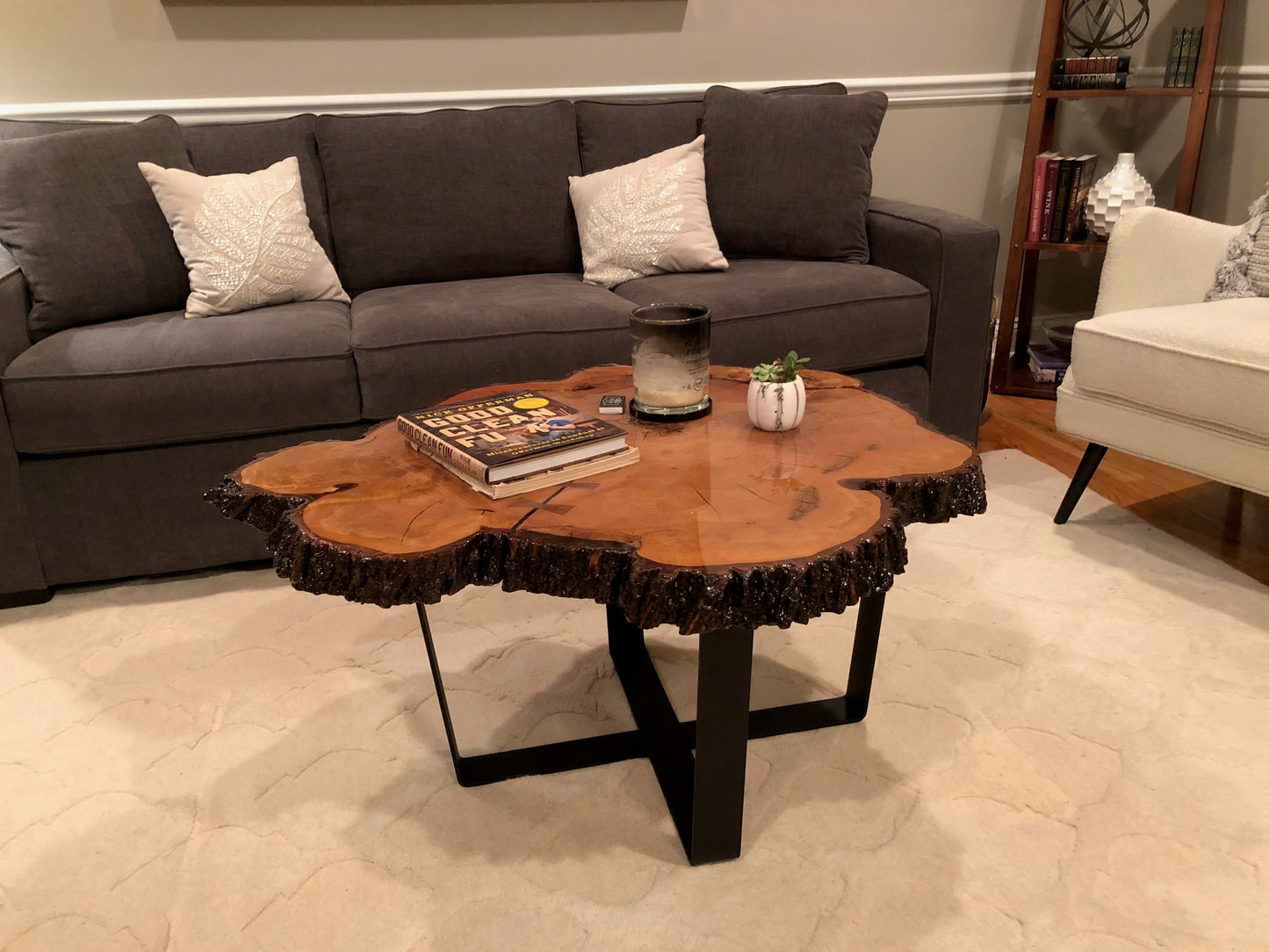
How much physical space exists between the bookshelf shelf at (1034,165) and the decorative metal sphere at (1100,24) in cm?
11

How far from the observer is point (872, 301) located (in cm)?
242

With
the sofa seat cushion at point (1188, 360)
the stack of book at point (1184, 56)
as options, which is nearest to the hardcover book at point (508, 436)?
the sofa seat cushion at point (1188, 360)

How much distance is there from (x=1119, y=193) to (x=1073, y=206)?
144 millimetres

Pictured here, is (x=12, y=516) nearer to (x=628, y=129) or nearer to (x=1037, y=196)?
(x=628, y=129)

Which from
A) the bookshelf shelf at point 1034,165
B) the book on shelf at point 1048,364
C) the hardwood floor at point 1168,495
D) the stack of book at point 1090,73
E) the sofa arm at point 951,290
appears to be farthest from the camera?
the book on shelf at point 1048,364

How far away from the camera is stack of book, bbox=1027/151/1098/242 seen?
122 inches

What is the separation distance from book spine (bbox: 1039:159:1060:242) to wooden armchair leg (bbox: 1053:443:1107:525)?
1.15 m

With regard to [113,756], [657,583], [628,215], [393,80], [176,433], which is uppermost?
[393,80]

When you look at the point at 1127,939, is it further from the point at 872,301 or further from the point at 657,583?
the point at 872,301

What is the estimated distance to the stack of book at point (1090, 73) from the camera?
3000 millimetres

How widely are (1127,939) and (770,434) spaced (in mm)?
801

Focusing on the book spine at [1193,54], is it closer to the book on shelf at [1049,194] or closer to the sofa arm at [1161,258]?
the book on shelf at [1049,194]

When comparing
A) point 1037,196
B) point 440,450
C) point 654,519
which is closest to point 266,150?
point 440,450

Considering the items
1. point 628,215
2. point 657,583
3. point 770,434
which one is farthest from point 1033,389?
point 657,583
